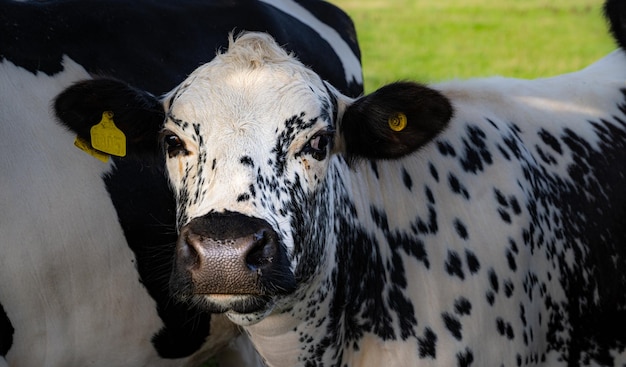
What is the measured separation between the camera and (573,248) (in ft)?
16.0

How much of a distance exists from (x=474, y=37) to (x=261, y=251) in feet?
51.6

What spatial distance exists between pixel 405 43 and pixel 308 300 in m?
14.3

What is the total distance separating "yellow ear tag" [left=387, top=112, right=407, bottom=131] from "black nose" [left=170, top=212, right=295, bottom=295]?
2.84ft

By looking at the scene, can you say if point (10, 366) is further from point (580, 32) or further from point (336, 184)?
point (580, 32)

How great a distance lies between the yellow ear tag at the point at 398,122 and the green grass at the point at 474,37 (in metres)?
9.04

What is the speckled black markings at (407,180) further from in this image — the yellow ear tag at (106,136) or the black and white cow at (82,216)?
the yellow ear tag at (106,136)

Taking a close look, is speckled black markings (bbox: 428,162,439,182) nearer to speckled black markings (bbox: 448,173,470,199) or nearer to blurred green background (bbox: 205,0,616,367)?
speckled black markings (bbox: 448,173,470,199)

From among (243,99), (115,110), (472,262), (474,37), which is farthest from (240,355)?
(474,37)

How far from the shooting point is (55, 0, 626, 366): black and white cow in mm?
3713

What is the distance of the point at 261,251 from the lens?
3.55m

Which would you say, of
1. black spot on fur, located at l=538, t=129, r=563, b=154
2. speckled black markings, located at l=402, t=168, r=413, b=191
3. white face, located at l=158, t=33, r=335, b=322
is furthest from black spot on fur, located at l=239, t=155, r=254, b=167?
black spot on fur, located at l=538, t=129, r=563, b=154

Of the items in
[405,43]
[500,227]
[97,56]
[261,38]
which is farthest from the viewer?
[405,43]

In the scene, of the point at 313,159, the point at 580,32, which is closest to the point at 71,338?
the point at 313,159

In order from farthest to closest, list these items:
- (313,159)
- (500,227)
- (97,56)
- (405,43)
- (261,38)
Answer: (405,43), (97,56), (500,227), (261,38), (313,159)
